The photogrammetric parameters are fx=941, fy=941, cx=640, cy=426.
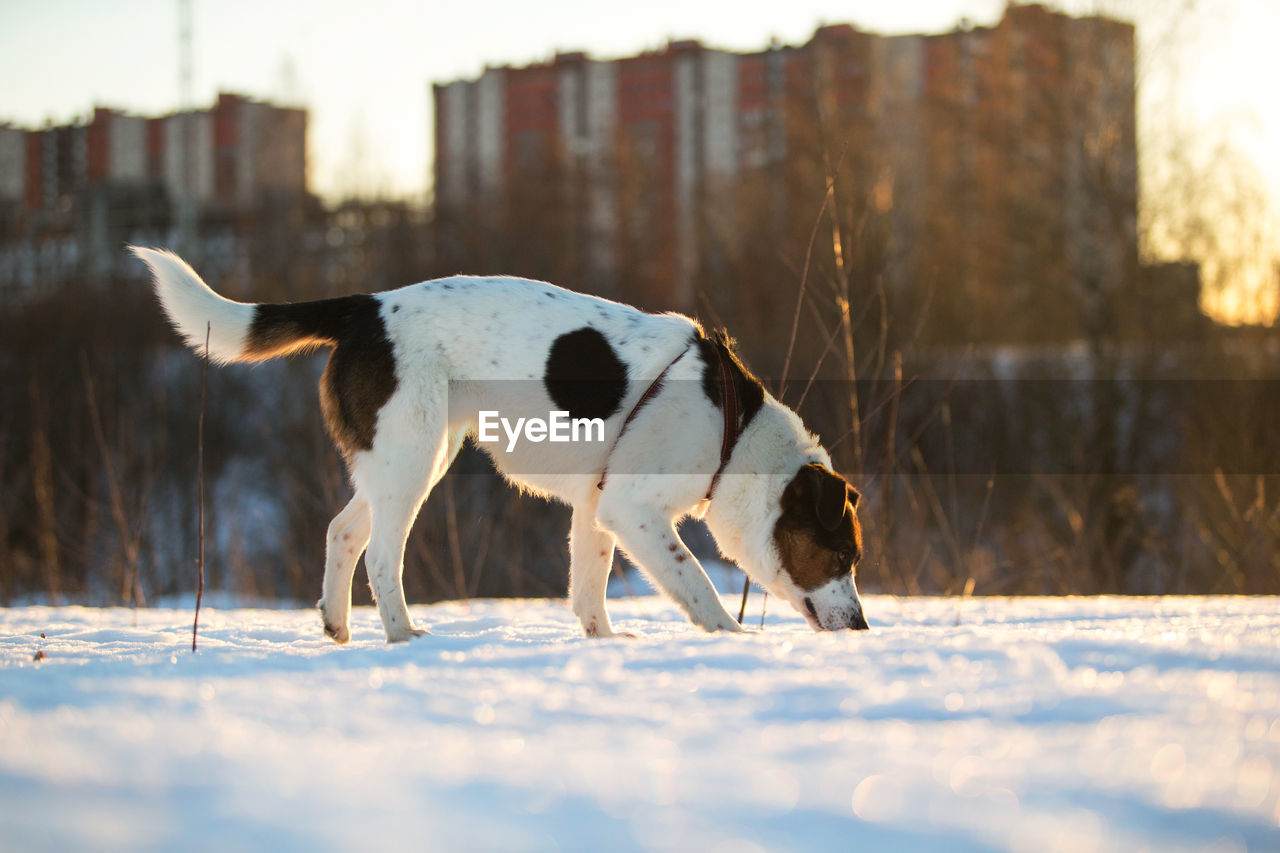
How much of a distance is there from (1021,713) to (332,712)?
4.68 feet

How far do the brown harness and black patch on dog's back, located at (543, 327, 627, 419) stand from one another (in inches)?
3.4

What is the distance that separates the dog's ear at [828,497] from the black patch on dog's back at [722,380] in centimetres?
40

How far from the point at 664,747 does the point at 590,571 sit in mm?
2381

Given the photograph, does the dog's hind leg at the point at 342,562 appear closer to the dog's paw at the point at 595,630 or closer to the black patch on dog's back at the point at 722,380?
the dog's paw at the point at 595,630

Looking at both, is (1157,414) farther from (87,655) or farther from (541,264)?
(87,655)

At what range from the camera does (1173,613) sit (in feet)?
13.7

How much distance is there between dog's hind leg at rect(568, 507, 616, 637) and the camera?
403 centimetres

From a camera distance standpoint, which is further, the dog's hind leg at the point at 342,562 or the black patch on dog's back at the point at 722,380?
the black patch on dog's back at the point at 722,380

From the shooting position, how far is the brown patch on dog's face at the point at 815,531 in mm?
3740

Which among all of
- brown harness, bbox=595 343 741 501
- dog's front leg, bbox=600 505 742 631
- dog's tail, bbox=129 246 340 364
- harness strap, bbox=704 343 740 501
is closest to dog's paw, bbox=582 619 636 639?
dog's front leg, bbox=600 505 742 631

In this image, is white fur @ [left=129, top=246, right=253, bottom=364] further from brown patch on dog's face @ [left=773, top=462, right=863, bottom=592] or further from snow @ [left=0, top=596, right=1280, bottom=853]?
brown patch on dog's face @ [left=773, top=462, right=863, bottom=592]

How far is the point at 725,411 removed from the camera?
3.84 metres

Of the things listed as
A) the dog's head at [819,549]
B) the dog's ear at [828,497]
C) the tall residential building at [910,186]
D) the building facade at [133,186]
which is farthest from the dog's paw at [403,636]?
the building facade at [133,186]

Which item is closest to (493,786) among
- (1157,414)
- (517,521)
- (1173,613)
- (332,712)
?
(332,712)
